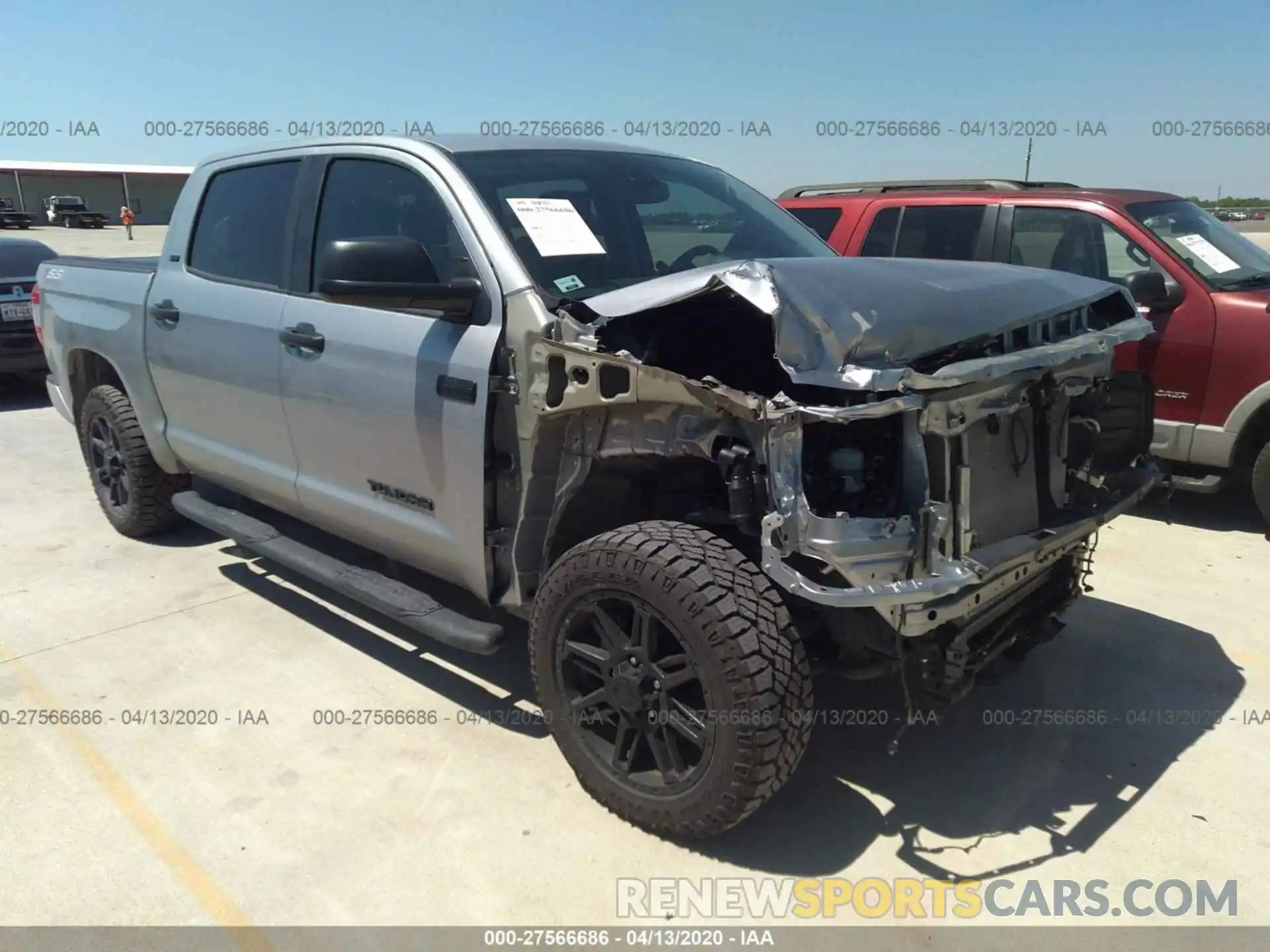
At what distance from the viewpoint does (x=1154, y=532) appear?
554 cm

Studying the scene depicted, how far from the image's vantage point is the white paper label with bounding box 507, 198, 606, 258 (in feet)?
10.5

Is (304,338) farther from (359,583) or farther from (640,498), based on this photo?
(640,498)

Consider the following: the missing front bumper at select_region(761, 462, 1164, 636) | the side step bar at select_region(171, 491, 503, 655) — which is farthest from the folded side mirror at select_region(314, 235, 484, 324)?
the missing front bumper at select_region(761, 462, 1164, 636)

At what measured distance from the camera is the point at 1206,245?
5.82m

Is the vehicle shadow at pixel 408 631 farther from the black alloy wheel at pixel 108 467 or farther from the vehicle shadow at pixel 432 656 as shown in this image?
the black alloy wheel at pixel 108 467

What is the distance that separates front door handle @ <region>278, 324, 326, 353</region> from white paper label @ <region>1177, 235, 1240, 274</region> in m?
4.97

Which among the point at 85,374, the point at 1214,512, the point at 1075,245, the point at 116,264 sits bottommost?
the point at 1214,512

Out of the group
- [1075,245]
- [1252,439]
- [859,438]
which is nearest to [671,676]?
[859,438]

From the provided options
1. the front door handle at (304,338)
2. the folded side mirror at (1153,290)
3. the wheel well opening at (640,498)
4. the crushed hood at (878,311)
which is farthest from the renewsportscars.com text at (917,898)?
the folded side mirror at (1153,290)

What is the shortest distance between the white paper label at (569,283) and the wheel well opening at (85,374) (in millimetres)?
3439

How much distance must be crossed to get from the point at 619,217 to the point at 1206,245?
13.7 feet
